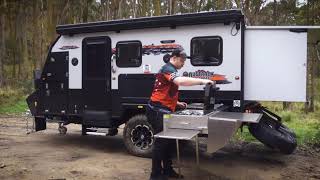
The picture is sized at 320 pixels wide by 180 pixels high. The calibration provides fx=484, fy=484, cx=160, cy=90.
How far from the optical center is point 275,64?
30.4 feet

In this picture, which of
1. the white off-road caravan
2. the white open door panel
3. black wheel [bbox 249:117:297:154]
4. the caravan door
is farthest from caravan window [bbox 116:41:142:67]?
black wheel [bbox 249:117:297:154]

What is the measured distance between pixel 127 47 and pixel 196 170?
3190 millimetres

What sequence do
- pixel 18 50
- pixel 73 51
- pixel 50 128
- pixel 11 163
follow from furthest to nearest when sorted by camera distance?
1. pixel 18 50
2. pixel 50 128
3. pixel 73 51
4. pixel 11 163

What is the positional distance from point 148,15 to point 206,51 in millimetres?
23223

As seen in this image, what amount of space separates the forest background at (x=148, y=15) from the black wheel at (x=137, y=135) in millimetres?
3333

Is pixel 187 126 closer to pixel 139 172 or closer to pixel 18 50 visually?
pixel 139 172

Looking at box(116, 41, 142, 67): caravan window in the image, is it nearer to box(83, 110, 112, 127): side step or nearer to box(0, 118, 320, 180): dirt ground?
box(83, 110, 112, 127): side step

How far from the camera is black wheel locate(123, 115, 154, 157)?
1005 cm

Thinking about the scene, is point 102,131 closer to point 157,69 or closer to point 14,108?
point 157,69

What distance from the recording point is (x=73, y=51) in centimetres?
1116

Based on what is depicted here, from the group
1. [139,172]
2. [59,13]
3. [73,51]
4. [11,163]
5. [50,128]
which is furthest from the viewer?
[59,13]

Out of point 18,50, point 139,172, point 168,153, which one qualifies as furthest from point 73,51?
point 18,50

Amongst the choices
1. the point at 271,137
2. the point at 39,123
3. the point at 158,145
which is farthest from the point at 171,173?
the point at 39,123

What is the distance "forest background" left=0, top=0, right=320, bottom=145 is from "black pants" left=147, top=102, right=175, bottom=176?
4.56 meters
